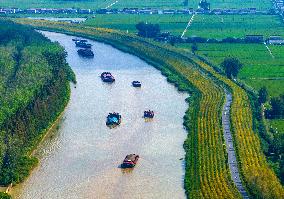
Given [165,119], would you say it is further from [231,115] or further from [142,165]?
[142,165]

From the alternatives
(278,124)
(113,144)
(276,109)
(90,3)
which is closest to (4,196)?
(113,144)

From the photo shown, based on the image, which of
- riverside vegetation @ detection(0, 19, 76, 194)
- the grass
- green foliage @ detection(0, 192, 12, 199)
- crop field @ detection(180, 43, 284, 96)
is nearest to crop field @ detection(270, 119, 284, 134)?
the grass

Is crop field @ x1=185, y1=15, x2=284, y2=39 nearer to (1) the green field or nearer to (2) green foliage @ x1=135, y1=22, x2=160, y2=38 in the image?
(2) green foliage @ x1=135, y1=22, x2=160, y2=38

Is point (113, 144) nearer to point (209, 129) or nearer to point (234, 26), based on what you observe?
point (209, 129)

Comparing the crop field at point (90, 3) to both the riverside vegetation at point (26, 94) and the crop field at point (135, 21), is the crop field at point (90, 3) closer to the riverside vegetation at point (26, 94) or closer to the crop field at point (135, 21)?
the crop field at point (135, 21)

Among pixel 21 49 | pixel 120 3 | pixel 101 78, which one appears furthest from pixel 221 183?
pixel 120 3

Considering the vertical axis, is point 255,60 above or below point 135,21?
below
